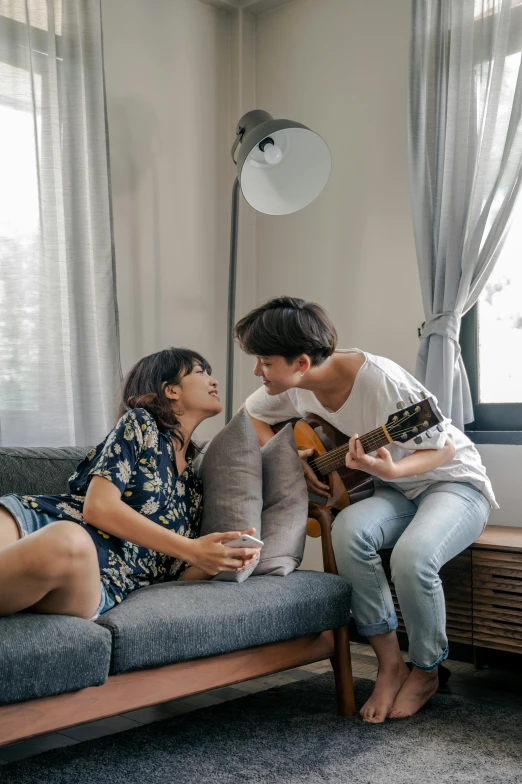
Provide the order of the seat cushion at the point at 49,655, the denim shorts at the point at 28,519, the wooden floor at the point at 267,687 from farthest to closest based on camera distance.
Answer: the wooden floor at the point at 267,687 → the denim shorts at the point at 28,519 → the seat cushion at the point at 49,655

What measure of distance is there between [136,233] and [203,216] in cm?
44

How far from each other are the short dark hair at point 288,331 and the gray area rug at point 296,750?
3.25ft

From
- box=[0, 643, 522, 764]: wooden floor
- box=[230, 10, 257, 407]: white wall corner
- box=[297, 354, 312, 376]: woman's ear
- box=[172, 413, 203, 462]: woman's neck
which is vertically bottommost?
box=[0, 643, 522, 764]: wooden floor

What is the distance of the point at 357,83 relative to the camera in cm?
342

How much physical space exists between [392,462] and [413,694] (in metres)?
0.64

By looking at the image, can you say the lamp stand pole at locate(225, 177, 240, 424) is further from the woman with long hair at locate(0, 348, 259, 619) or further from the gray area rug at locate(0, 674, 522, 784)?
the gray area rug at locate(0, 674, 522, 784)

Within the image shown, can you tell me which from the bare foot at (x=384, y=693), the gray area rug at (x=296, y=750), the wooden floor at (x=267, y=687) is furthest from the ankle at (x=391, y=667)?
the wooden floor at (x=267, y=687)

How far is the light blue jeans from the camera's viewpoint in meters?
2.06

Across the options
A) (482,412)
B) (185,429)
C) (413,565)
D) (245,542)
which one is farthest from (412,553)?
(482,412)

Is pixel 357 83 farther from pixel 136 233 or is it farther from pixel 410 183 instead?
pixel 136 233

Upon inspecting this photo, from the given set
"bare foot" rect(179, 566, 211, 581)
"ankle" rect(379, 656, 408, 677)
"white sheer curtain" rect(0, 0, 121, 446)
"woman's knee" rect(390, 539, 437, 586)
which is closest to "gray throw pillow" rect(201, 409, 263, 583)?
"bare foot" rect(179, 566, 211, 581)

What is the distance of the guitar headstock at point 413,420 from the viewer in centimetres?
203

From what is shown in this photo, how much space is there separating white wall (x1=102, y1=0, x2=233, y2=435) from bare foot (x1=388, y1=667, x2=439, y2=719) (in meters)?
1.72

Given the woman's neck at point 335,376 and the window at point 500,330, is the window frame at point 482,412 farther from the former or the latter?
the woman's neck at point 335,376
